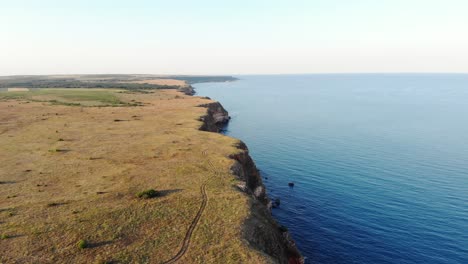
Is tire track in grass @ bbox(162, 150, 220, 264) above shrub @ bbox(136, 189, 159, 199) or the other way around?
the other way around

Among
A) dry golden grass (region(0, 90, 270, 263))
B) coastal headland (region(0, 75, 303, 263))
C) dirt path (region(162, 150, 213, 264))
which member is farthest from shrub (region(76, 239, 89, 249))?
dirt path (region(162, 150, 213, 264))

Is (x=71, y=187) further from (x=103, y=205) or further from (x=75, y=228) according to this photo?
(x=75, y=228)

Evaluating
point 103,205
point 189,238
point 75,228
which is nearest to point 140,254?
point 189,238

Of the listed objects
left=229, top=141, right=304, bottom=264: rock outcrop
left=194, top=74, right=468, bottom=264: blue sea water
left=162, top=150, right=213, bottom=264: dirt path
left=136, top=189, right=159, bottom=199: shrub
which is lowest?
left=194, top=74, right=468, bottom=264: blue sea water

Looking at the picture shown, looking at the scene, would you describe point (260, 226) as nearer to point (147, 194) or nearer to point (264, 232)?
point (264, 232)

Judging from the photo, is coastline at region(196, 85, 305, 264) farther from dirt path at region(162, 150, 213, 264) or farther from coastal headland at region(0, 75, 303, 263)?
dirt path at region(162, 150, 213, 264)

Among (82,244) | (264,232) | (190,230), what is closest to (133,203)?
(82,244)

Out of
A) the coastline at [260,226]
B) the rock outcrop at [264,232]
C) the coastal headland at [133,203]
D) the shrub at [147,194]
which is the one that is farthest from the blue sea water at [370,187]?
the shrub at [147,194]
